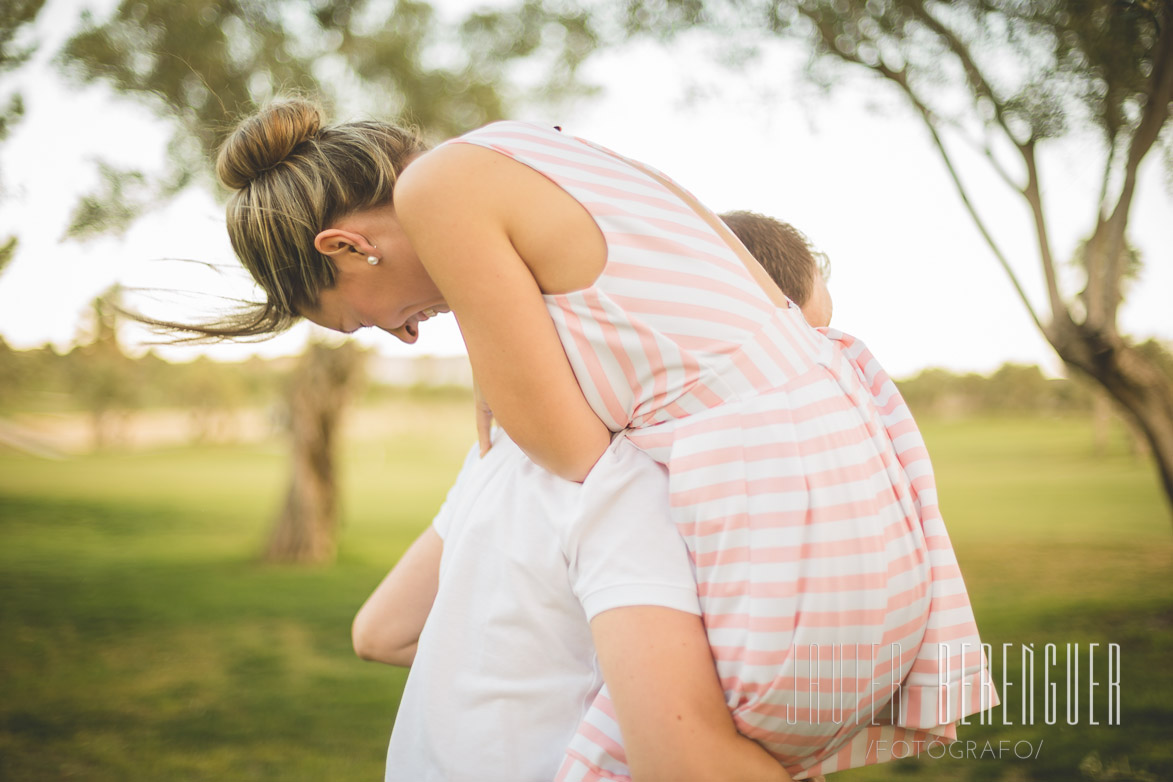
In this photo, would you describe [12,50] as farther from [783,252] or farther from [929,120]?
[929,120]

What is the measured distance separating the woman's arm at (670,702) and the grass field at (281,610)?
360cm

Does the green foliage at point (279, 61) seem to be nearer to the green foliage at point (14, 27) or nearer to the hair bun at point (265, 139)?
the green foliage at point (14, 27)

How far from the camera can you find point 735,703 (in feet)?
3.74

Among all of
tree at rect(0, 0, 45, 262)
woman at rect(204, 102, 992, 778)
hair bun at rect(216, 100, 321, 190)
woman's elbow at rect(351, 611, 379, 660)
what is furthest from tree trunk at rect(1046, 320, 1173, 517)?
tree at rect(0, 0, 45, 262)

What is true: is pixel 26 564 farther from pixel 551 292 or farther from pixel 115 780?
pixel 551 292

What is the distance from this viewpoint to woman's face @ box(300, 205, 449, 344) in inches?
58.7

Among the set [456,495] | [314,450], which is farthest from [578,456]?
[314,450]

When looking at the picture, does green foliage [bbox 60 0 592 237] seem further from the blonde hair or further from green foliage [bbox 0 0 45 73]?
the blonde hair

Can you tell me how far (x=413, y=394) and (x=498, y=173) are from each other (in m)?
19.7

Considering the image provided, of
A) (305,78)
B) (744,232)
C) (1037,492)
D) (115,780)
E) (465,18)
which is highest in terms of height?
(465,18)

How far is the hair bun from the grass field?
3638 mm

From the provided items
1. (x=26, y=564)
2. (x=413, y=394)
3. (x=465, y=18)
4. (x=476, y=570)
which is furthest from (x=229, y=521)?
(x=476, y=570)

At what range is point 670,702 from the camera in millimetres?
1109

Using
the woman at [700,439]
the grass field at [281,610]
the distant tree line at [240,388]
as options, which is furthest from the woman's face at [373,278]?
the distant tree line at [240,388]
